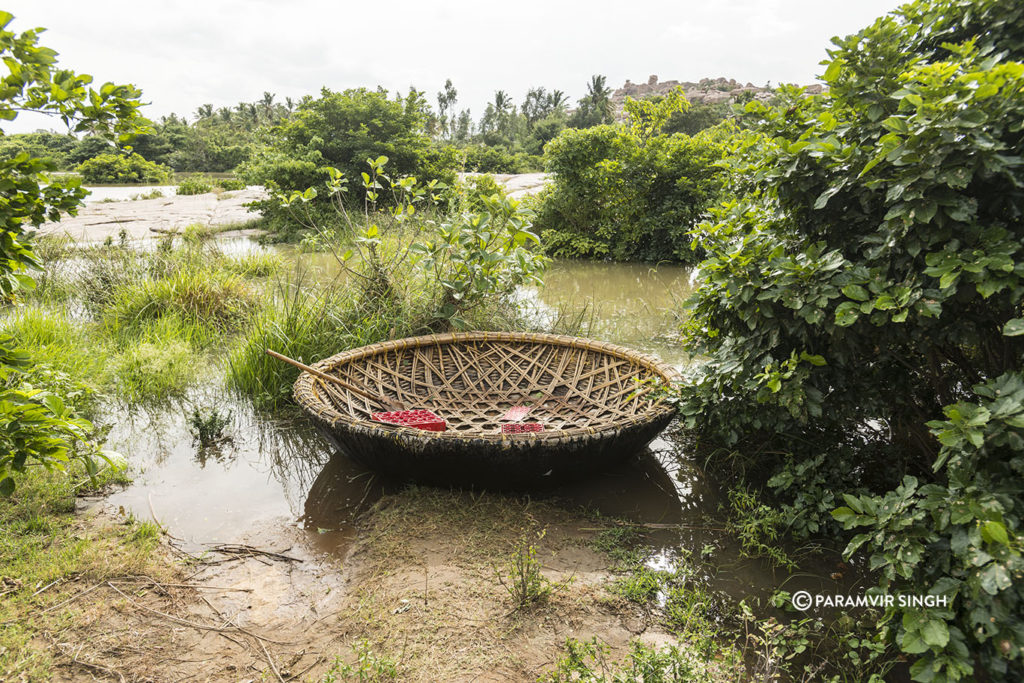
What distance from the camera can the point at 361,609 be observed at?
6.67ft

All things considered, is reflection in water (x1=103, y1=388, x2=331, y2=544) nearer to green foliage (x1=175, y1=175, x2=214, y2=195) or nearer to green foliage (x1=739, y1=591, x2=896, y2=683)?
green foliage (x1=739, y1=591, x2=896, y2=683)

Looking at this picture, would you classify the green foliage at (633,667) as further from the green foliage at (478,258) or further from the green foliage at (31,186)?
the green foliage at (478,258)

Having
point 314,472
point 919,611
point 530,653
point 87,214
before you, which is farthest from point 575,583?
point 87,214

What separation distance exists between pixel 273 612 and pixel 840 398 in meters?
2.32

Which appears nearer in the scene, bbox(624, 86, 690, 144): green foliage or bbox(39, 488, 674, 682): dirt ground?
bbox(39, 488, 674, 682): dirt ground

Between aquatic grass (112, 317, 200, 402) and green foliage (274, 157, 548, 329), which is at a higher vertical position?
green foliage (274, 157, 548, 329)

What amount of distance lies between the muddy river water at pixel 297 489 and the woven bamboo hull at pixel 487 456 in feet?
0.66

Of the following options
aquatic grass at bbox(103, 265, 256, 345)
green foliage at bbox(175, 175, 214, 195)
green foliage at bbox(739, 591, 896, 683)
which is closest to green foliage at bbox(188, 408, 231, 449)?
aquatic grass at bbox(103, 265, 256, 345)

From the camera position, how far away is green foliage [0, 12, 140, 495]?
1.26 metres

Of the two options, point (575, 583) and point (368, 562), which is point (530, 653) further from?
point (368, 562)

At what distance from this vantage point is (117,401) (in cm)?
367

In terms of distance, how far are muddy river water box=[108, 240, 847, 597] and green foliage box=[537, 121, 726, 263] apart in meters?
5.82

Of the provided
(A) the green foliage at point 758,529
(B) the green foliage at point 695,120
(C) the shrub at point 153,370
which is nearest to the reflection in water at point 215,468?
(C) the shrub at point 153,370

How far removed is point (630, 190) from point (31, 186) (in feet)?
27.3
